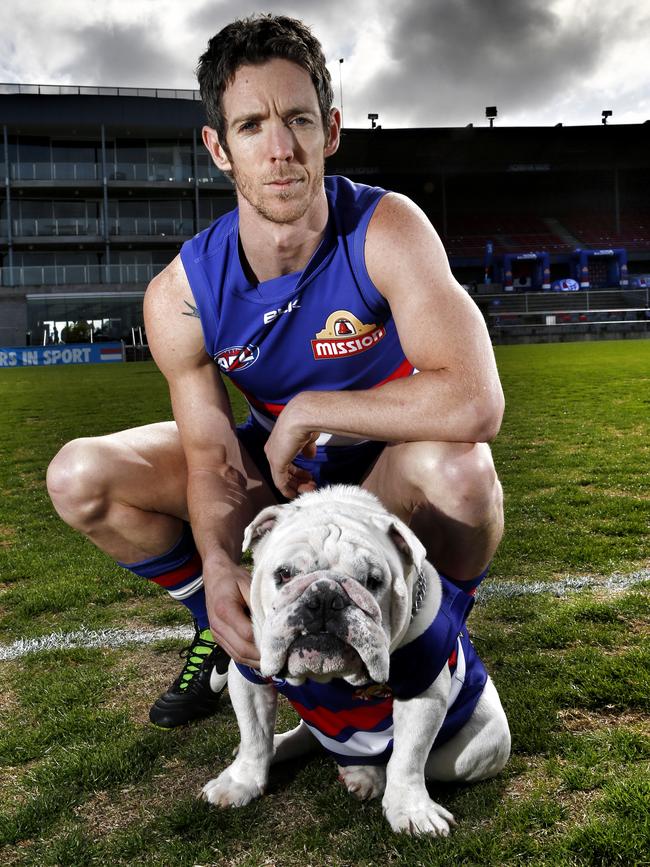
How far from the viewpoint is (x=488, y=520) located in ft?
9.38

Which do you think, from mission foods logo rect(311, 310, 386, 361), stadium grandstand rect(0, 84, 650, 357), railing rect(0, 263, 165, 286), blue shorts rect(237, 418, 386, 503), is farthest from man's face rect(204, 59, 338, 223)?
railing rect(0, 263, 165, 286)

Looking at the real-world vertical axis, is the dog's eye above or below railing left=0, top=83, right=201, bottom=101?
below

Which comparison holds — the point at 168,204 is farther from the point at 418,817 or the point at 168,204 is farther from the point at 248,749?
the point at 418,817

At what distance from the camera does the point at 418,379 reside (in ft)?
8.84

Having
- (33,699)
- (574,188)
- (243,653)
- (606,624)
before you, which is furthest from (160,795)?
(574,188)

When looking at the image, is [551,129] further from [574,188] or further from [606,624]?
[606,624]

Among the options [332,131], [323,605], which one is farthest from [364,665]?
[332,131]

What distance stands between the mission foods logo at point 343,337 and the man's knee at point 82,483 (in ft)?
2.95

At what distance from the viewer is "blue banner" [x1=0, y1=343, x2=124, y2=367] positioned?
33.5 metres

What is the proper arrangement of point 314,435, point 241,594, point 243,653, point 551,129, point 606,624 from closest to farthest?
point 243,653, point 241,594, point 314,435, point 606,624, point 551,129

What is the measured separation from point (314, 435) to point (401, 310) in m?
0.55

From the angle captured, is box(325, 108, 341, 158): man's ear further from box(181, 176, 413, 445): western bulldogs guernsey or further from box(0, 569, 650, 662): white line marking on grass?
box(0, 569, 650, 662): white line marking on grass

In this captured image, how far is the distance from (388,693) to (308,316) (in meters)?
1.35

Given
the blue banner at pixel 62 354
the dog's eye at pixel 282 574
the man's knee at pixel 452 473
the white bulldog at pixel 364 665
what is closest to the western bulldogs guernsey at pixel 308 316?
the man's knee at pixel 452 473
